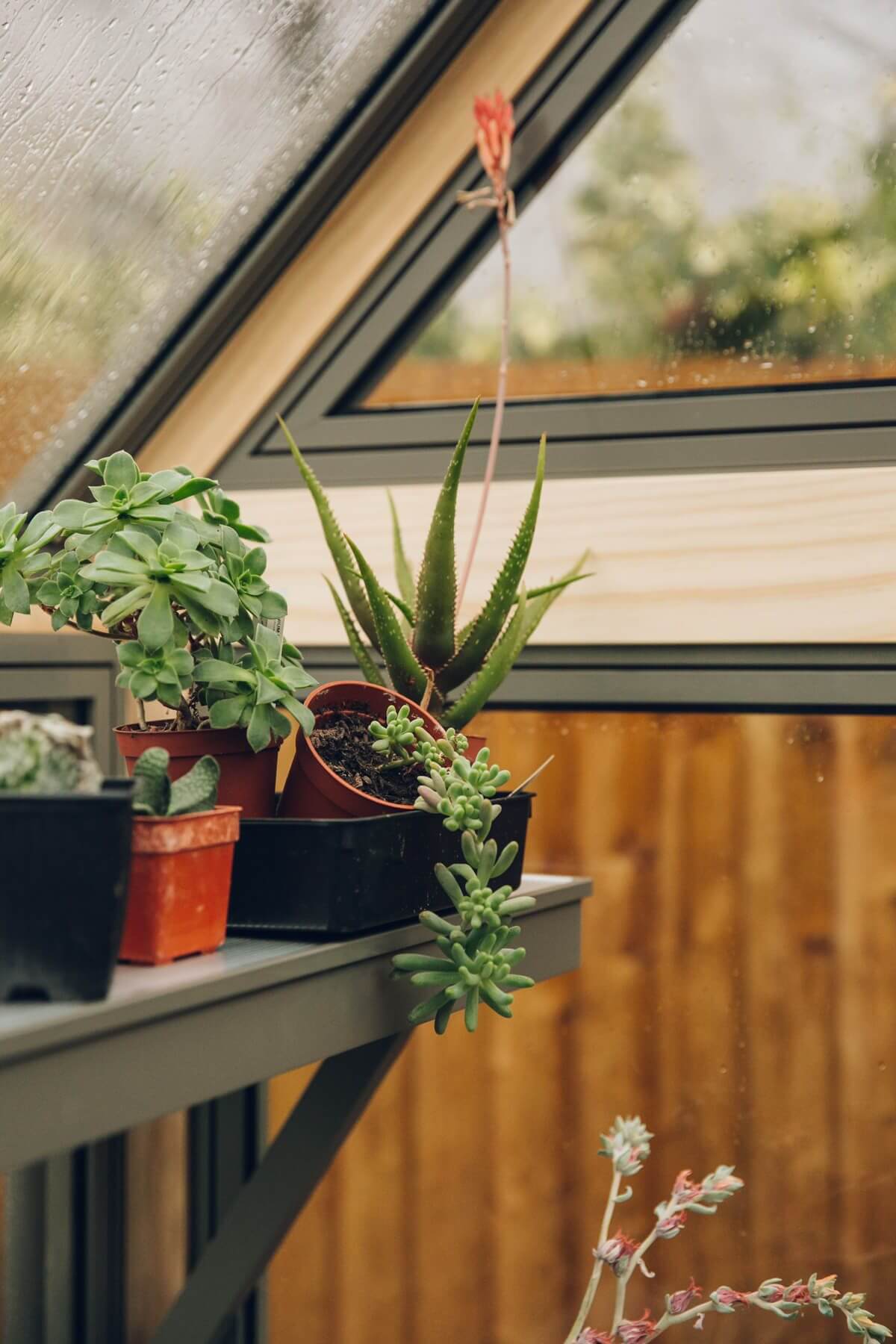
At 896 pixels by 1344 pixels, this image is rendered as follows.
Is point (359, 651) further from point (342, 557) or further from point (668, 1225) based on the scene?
point (668, 1225)

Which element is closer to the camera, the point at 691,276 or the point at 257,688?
the point at 257,688

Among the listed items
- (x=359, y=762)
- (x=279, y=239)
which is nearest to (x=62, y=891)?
(x=359, y=762)

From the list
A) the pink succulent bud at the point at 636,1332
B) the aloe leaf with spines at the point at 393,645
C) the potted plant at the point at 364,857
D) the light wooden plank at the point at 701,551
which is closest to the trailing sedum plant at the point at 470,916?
the potted plant at the point at 364,857

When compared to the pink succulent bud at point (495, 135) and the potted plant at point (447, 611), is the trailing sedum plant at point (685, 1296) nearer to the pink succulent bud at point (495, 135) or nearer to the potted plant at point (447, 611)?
the potted plant at point (447, 611)

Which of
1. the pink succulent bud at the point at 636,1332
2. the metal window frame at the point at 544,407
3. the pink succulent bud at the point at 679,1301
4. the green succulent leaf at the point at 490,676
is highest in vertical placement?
the metal window frame at the point at 544,407

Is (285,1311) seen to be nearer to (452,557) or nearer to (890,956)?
(890,956)

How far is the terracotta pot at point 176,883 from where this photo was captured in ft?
2.43

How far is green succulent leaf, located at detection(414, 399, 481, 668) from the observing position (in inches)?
43.8

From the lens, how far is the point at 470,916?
87cm

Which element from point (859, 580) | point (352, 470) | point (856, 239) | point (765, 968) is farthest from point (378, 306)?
point (765, 968)

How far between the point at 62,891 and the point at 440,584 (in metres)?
0.55

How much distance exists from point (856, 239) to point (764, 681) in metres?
0.47

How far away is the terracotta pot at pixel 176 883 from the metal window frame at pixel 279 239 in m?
0.85

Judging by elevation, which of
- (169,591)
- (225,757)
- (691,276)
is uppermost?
(691,276)
